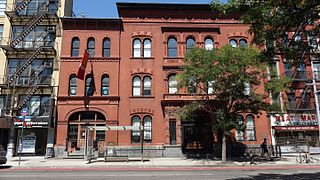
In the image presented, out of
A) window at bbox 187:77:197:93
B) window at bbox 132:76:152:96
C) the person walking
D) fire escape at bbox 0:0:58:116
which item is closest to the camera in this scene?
window at bbox 187:77:197:93

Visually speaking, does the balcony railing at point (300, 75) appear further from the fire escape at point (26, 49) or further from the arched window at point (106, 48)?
the fire escape at point (26, 49)

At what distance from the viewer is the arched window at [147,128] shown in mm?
28062

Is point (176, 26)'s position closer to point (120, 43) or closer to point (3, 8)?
point (120, 43)

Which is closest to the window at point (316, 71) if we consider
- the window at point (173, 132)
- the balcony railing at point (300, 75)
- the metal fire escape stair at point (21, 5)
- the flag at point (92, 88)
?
the balcony railing at point (300, 75)

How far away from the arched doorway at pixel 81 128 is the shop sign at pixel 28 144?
138 inches

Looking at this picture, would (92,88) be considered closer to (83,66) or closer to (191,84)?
(83,66)

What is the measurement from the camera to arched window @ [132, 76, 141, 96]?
95.8ft

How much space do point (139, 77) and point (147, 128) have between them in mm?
4998

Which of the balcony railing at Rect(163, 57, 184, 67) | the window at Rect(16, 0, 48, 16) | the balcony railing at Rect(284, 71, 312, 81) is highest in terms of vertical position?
the window at Rect(16, 0, 48, 16)

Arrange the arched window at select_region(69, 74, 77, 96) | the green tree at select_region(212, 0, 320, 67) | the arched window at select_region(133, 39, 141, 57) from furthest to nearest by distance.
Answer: the arched window at select_region(133, 39, 141, 57) < the arched window at select_region(69, 74, 77, 96) < the green tree at select_region(212, 0, 320, 67)

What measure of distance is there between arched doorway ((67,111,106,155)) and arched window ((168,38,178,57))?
9075 mm

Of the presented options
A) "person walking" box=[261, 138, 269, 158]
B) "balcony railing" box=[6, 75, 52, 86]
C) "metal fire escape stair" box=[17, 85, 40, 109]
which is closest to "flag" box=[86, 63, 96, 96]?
"balcony railing" box=[6, 75, 52, 86]

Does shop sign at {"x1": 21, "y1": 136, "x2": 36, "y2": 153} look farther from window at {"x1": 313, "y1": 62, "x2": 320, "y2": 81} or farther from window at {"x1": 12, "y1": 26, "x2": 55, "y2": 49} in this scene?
window at {"x1": 313, "y1": 62, "x2": 320, "y2": 81}

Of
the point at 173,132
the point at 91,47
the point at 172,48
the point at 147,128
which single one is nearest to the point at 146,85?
the point at 147,128
